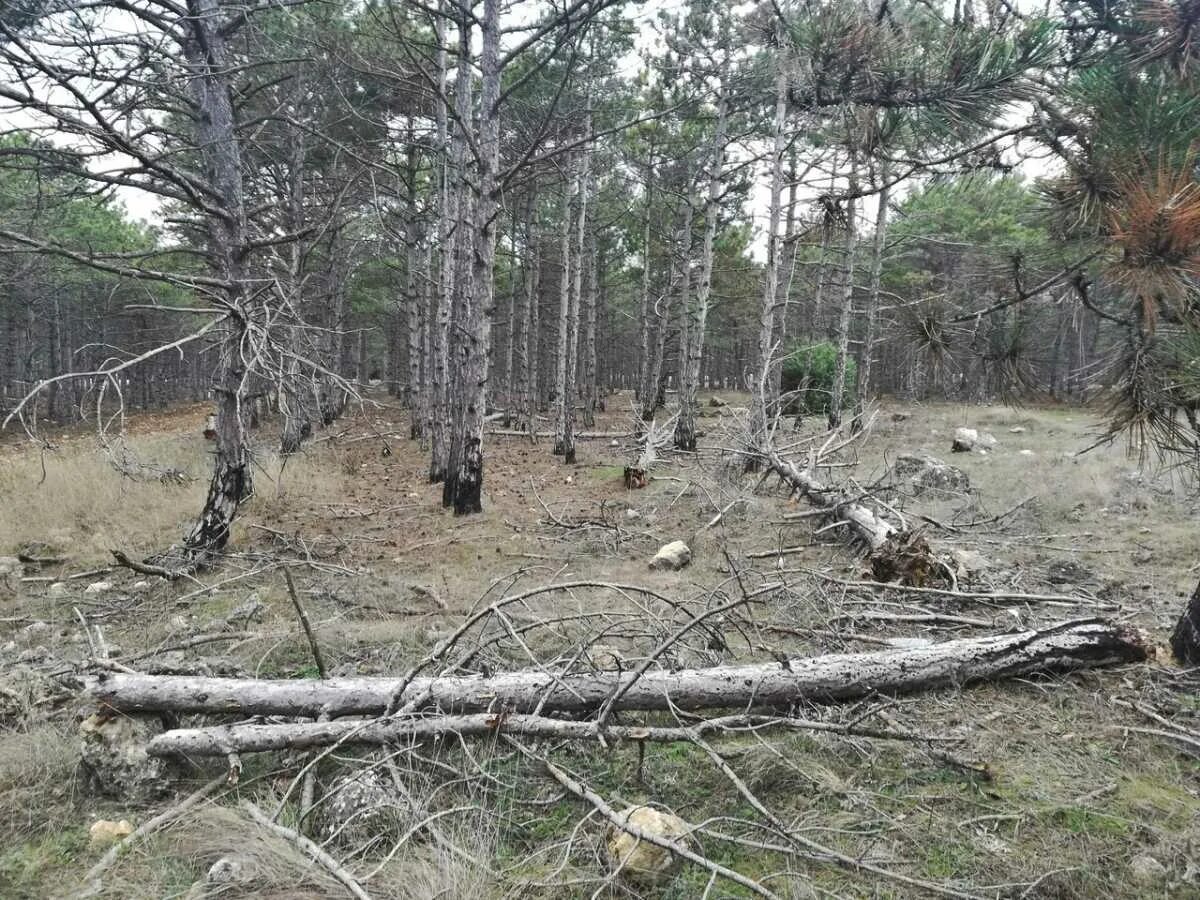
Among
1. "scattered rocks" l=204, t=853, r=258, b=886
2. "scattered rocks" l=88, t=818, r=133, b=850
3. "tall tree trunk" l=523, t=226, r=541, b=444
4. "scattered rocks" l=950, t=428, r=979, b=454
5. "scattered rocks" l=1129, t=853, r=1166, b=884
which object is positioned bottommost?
"scattered rocks" l=88, t=818, r=133, b=850

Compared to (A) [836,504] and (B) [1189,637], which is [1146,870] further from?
(A) [836,504]

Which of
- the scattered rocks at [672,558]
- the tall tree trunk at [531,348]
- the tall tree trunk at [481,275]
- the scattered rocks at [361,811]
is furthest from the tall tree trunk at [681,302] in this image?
the scattered rocks at [361,811]

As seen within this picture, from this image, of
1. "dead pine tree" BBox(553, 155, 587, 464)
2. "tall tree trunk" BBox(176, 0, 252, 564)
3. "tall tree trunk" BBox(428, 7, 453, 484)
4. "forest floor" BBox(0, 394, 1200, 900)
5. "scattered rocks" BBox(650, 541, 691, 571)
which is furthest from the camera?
"dead pine tree" BBox(553, 155, 587, 464)

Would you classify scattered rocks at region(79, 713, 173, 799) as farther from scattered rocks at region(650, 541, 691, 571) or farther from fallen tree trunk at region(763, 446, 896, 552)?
fallen tree trunk at region(763, 446, 896, 552)

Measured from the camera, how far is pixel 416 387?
636 inches

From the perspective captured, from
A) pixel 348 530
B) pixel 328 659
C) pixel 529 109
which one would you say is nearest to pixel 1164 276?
pixel 328 659

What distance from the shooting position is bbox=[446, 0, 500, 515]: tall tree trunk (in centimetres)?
777

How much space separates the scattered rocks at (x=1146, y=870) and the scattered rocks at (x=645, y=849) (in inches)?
58.8

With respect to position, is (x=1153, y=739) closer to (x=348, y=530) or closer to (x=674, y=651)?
(x=674, y=651)

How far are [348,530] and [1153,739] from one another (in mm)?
7397

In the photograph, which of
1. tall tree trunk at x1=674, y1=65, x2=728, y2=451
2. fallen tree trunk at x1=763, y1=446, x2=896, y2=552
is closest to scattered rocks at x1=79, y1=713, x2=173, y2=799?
fallen tree trunk at x1=763, y1=446, x2=896, y2=552

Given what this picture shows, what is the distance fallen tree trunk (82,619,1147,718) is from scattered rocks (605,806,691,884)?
0.55 metres

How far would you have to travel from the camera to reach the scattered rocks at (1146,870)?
2156 mm

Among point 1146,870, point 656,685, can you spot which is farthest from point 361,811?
point 1146,870
